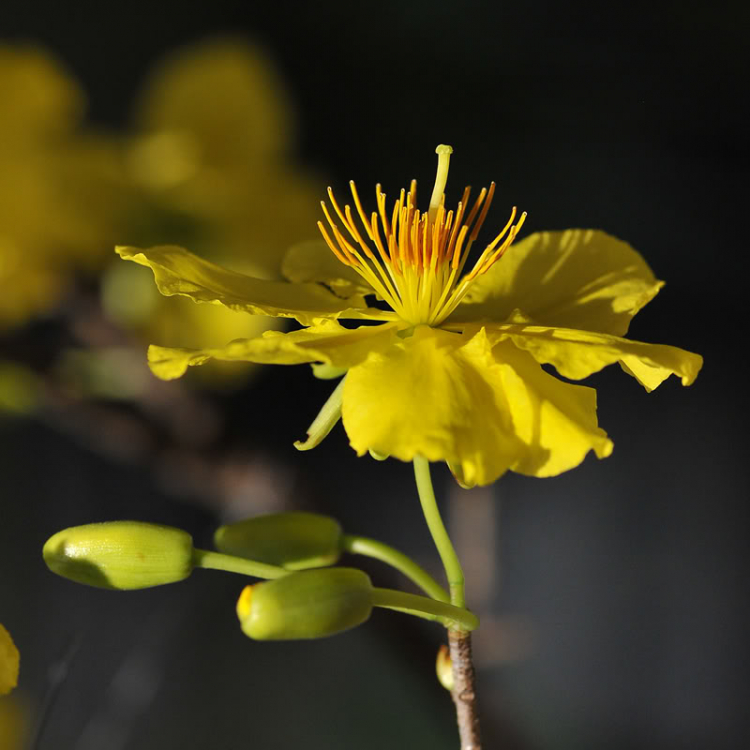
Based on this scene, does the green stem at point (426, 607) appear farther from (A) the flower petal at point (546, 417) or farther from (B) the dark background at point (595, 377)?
(B) the dark background at point (595, 377)

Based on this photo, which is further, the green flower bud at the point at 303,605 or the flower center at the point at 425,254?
the flower center at the point at 425,254

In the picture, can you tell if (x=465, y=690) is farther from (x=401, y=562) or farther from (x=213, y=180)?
(x=213, y=180)

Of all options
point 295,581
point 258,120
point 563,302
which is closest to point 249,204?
point 258,120

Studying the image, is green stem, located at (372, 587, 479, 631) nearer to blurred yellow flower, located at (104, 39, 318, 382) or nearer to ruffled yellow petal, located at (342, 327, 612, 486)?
ruffled yellow petal, located at (342, 327, 612, 486)

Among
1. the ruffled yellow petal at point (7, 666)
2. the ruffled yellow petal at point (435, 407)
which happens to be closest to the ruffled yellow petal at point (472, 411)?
the ruffled yellow petal at point (435, 407)

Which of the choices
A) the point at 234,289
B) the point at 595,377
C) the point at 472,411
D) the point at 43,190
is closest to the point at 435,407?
the point at 472,411

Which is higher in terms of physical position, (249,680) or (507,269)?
(507,269)

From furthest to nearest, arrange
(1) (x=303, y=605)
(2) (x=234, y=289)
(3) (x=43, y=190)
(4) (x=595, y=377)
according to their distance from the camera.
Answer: (4) (x=595, y=377)
(3) (x=43, y=190)
(2) (x=234, y=289)
(1) (x=303, y=605)

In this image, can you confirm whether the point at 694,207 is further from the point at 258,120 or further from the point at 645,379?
the point at 645,379
